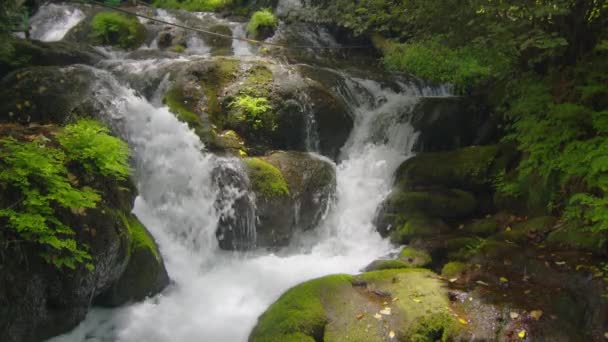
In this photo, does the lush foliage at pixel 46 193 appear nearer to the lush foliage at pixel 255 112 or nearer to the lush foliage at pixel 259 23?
the lush foliage at pixel 255 112

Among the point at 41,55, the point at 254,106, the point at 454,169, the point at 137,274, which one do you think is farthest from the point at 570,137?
the point at 41,55

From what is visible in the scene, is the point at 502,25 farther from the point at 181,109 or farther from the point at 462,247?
the point at 181,109

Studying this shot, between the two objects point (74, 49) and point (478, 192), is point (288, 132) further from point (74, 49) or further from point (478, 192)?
point (74, 49)

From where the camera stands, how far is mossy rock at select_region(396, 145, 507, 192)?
8.40m

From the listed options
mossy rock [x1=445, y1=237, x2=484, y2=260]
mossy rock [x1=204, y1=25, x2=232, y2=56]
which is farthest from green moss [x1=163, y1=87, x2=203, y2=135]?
mossy rock [x1=445, y1=237, x2=484, y2=260]

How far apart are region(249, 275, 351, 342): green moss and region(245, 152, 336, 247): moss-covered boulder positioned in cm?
254

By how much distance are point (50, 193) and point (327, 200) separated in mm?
5465

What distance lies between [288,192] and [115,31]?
9642mm

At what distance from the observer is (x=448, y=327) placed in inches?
190

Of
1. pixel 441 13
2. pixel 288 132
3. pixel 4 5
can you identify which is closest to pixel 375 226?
pixel 288 132

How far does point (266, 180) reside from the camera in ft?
27.3

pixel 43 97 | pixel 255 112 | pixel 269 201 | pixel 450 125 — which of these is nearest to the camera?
pixel 43 97

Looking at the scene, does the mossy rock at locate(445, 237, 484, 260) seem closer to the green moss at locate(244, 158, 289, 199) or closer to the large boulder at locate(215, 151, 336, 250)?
the large boulder at locate(215, 151, 336, 250)

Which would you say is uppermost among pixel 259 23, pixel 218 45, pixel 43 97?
pixel 259 23
